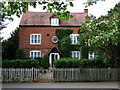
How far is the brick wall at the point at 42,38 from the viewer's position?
23.1m

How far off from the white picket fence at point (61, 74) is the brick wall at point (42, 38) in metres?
10.3

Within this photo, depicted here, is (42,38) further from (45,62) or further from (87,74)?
(87,74)

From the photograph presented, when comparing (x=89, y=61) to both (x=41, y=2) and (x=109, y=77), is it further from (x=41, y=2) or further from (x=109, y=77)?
(x=41, y=2)

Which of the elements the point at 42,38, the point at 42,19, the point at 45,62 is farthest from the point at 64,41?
the point at 42,19

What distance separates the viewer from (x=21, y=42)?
76.1 ft

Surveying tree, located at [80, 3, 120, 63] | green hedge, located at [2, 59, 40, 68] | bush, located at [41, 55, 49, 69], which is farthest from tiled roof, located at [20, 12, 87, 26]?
green hedge, located at [2, 59, 40, 68]

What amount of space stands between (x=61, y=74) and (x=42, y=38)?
11.5 meters

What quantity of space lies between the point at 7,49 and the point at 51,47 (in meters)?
5.10

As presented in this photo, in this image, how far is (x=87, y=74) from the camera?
1249 cm

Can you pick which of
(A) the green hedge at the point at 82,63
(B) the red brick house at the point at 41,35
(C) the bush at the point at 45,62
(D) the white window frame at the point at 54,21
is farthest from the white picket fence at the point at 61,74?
(D) the white window frame at the point at 54,21

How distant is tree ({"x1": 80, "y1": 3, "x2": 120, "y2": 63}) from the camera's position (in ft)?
33.8

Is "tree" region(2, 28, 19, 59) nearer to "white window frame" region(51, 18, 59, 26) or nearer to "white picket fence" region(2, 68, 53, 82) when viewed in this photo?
"white window frame" region(51, 18, 59, 26)

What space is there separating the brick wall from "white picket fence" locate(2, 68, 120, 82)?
10.3 m

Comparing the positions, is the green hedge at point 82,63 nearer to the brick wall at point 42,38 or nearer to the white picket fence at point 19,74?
the white picket fence at point 19,74
